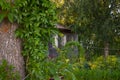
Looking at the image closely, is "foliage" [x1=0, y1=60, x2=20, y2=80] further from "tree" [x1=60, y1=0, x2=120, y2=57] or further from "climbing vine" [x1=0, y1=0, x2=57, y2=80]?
"tree" [x1=60, y1=0, x2=120, y2=57]

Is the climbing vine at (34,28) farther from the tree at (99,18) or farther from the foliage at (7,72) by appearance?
the tree at (99,18)

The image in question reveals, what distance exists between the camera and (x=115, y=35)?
563 inches

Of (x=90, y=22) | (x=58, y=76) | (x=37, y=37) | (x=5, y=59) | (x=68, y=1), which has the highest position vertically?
(x=68, y=1)

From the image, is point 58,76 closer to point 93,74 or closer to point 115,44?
point 93,74

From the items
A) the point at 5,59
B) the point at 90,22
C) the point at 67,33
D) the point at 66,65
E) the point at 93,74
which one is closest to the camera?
the point at 5,59

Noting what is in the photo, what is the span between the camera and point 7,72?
2.04m

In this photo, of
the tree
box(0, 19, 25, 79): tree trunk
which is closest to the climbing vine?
box(0, 19, 25, 79): tree trunk

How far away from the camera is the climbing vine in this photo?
2.05m

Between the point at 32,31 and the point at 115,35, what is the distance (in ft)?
41.5

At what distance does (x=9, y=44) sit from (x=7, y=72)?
0.73 feet

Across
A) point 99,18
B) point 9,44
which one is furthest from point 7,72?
point 99,18

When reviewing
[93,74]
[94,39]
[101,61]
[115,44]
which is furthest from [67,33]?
[93,74]

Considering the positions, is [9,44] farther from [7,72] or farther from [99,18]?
[99,18]

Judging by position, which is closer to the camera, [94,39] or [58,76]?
[58,76]
